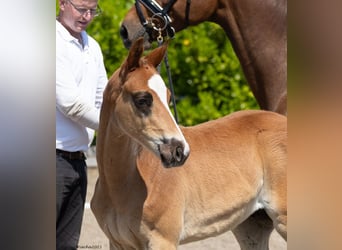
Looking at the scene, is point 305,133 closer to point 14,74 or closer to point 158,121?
point 158,121

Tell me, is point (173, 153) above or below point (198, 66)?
above

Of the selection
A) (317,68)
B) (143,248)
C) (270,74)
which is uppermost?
(317,68)

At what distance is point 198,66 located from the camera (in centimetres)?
588

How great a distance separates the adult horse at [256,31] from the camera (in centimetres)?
429

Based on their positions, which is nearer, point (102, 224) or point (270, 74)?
point (102, 224)

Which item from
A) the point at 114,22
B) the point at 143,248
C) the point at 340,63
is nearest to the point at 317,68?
the point at 340,63

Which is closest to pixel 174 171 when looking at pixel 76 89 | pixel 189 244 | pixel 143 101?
pixel 143 101

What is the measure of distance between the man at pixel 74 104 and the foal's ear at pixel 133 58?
0.98 ft

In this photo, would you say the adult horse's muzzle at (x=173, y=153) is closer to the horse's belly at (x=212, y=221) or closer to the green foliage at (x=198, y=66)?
the horse's belly at (x=212, y=221)

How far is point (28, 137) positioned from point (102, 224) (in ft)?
1.61

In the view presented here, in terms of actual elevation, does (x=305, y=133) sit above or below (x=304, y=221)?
above

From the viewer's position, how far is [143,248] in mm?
3623

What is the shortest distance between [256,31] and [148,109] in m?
1.07

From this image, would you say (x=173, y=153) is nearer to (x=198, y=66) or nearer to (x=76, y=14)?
(x=76, y=14)
